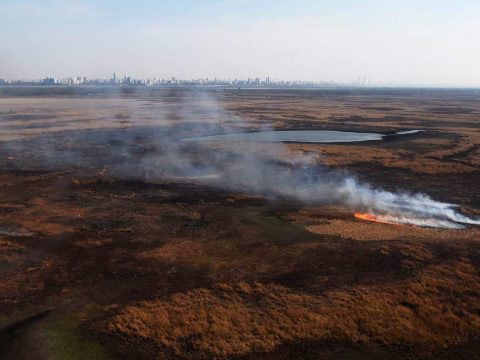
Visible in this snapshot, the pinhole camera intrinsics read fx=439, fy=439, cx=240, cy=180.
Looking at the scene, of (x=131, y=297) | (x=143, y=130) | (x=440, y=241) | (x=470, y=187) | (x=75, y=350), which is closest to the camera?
(x=75, y=350)

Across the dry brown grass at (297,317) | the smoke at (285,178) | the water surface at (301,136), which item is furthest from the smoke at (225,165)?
the dry brown grass at (297,317)

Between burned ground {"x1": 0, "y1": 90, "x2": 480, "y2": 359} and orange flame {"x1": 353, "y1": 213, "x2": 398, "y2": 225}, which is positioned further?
orange flame {"x1": 353, "y1": 213, "x2": 398, "y2": 225}

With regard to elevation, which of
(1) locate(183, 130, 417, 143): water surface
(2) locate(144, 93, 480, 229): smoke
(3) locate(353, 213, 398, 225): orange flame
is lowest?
(3) locate(353, 213, 398, 225): orange flame

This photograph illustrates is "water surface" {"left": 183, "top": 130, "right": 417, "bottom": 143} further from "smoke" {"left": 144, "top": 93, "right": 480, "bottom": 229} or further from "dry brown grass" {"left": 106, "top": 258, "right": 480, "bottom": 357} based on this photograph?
"dry brown grass" {"left": 106, "top": 258, "right": 480, "bottom": 357}

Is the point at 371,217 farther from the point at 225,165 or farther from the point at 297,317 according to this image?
the point at 225,165

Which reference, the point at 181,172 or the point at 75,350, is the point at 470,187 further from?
the point at 75,350

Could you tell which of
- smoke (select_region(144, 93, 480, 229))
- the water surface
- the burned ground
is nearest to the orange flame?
smoke (select_region(144, 93, 480, 229))

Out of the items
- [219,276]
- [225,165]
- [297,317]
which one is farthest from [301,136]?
[297,317]

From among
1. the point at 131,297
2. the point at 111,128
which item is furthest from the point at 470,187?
the point at 111,128
